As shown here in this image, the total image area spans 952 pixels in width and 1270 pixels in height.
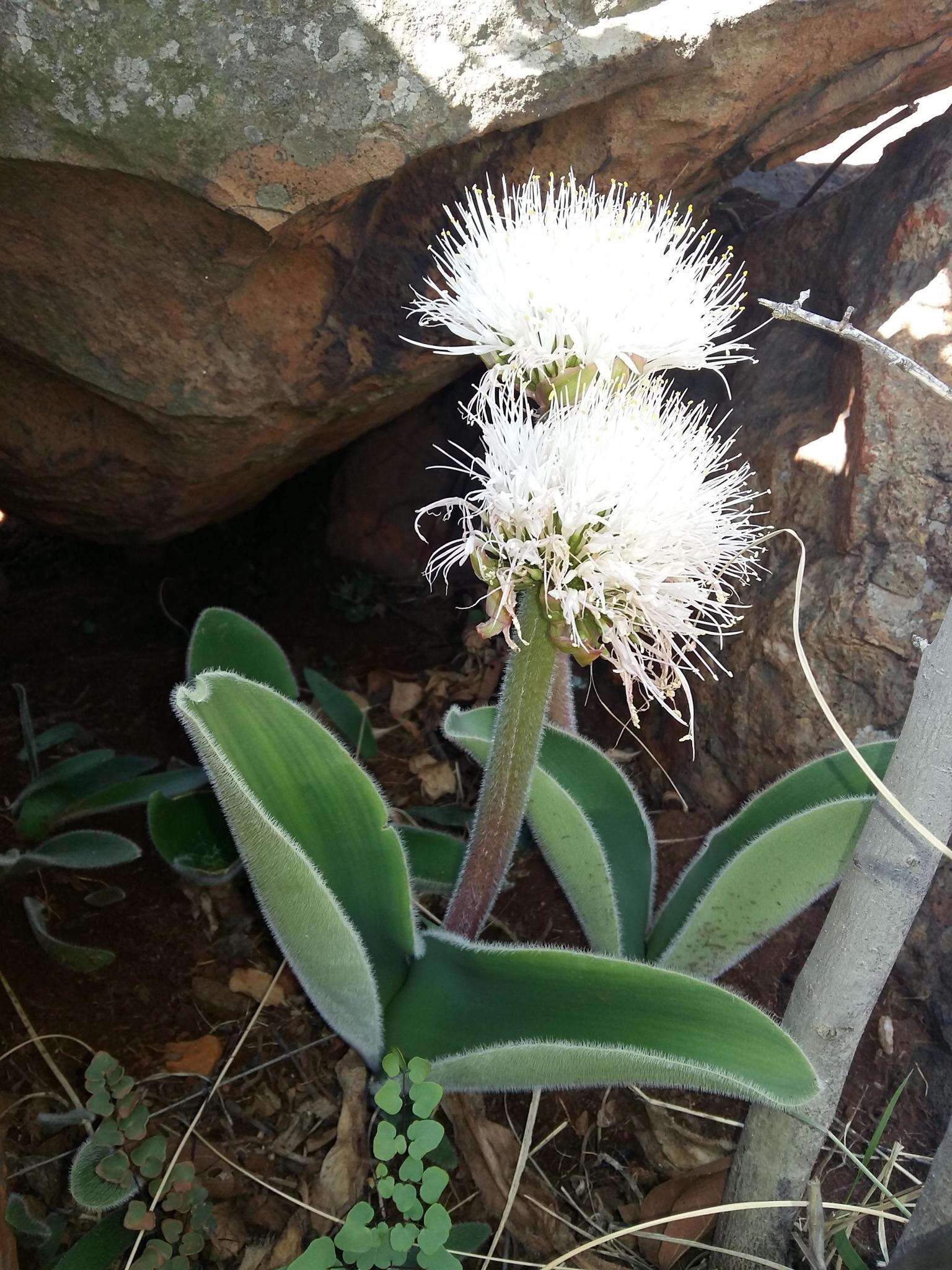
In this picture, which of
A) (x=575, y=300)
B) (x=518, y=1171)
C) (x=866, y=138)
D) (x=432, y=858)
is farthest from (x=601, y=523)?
(x=866, y=138)

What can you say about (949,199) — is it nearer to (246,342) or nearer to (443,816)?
(246,342)

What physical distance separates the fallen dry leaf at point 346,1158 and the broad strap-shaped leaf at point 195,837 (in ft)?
1.42

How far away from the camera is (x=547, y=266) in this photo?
1.43 m

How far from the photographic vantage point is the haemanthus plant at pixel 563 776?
1.26 m

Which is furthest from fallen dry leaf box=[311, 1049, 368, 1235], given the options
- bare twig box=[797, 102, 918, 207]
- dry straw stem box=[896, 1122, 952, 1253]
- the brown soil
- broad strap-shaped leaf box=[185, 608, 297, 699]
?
bare twig box=[797, 102, 918, 207]

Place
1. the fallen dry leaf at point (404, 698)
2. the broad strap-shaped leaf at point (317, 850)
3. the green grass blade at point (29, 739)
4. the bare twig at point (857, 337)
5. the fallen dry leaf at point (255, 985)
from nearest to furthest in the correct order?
the bare twig at point (857, 337), the broad strap-shaped leaf at point (317, 850), the fallen dry leaf at point (255, 985), the green grass blade at point (29, 739), the fallen dry leaf at point (404, 698)

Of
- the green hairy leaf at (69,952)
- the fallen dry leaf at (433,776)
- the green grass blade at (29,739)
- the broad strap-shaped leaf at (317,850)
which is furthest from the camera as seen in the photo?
the fallen dry leaf at (433,776)

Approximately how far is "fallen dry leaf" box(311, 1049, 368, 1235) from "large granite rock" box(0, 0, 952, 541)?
1.36 meters

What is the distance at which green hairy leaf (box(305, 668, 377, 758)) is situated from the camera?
224cm

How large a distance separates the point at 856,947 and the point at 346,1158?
844mm

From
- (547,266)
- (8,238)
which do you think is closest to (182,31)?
(8,238)

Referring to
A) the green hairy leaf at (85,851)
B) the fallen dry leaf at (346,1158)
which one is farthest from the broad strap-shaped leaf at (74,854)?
the fallen dry leaf at (346,1158)

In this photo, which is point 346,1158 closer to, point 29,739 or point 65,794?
point 65,794

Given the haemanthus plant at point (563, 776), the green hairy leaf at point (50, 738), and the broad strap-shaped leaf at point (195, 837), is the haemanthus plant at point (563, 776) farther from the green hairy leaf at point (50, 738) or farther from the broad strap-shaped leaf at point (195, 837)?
the green hairy leaf at point (50, 738)
